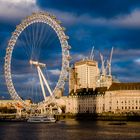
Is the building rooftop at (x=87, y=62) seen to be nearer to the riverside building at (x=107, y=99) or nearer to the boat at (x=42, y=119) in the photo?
the riverside building at (x=107, y=99)

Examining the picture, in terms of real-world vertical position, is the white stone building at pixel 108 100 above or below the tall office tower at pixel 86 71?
below

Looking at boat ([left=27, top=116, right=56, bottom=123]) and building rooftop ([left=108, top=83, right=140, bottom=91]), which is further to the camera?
building rooftop ([left=108, top=83, right=140, bottom=91])

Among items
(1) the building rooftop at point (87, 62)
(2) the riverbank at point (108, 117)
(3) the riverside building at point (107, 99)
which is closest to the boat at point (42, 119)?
(2) the riverbank at point (108, 117)

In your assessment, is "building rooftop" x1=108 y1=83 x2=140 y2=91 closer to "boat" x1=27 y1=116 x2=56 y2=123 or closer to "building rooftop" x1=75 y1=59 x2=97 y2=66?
"boat" x1=27 y1=116 x2=56 y2=123

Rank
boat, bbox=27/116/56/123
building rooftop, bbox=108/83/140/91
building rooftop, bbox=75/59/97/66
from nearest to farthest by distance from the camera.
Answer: boat, bbox=27/116/56/123
building rooftop, bbox=108/83/140/91
building rooftop, bbox=75/59/97/66

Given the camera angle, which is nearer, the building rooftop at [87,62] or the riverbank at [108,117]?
the riverbank at [108,117]

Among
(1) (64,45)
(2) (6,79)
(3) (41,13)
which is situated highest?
(3) (41,13)

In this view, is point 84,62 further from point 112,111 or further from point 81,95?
point 112,111

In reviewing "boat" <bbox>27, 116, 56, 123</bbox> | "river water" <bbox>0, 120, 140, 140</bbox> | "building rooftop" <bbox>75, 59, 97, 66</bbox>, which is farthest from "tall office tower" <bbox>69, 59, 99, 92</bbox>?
"river water" <bbox>0, 120, 140, 140</bbox>

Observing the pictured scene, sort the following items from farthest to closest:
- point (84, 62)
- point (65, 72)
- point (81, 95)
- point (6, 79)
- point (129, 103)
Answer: point (84, 62)
point (81, 95)
point (129, 103)
point (6, 79)
point (65, 72)

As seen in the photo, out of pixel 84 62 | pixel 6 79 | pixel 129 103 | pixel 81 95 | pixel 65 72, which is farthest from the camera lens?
pixel 84 62

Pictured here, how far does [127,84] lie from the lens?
317ft

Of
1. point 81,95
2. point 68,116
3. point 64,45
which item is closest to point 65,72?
point 64,45

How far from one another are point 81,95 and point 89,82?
181ft
